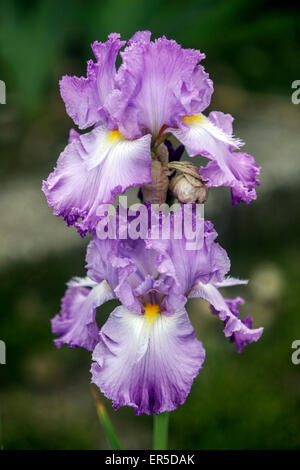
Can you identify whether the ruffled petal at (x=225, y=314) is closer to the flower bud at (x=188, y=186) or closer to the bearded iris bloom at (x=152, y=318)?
the bearded iris bloom at (x=152, y=318)

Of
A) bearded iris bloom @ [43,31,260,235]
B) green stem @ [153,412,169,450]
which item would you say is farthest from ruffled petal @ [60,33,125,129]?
green stem @ [153,412,169,450]

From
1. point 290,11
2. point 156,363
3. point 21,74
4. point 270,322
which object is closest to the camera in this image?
point 156,363

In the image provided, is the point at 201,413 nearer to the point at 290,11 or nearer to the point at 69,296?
the point at 69,296

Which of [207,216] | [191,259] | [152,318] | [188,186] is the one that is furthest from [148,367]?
[207,216]

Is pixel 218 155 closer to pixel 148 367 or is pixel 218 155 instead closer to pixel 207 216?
pixel 148 367

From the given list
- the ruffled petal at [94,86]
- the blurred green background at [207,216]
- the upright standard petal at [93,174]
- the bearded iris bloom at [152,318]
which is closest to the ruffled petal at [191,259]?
the bearded iris bloom at [152,318]
